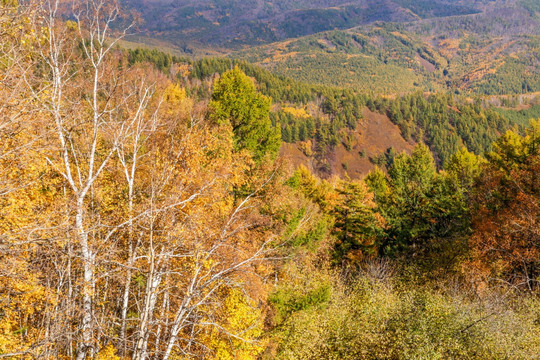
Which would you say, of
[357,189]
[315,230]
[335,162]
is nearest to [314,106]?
[335,162]

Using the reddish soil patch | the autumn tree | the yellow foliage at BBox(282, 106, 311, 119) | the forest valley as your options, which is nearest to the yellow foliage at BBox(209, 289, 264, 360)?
the forest valley

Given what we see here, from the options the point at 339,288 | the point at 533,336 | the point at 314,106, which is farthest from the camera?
the point at 314,106

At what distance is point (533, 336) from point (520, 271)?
12662 millimetres

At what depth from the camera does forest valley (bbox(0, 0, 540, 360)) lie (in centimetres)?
703

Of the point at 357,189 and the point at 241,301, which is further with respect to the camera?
the point at 357,189

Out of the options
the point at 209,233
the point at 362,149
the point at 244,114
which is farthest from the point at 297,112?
the point at 209,233

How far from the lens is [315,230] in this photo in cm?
1927

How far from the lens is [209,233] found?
11.2 m

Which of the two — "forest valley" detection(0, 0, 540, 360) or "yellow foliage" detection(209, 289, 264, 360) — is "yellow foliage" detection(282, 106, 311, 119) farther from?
"yellow foliage" detection(209, 289, 264, 360)

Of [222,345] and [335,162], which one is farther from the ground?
[222,345]

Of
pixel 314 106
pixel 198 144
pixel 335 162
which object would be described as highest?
pixel 198 144

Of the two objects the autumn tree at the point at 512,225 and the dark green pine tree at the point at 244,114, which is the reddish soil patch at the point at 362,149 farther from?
the dark green pine tree at the point at 244,114

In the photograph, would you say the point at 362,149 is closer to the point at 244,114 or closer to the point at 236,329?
the point at 244,114

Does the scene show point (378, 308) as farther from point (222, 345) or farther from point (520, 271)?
point (520, 271)
